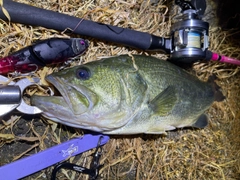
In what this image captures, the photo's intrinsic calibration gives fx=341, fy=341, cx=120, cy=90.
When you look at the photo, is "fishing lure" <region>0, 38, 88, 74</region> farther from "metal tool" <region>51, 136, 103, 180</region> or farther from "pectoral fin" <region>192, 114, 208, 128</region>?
"pectoral fin" <region>192, 114, 208, 128</region>

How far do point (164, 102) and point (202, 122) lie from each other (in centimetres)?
56

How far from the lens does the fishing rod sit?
1.89 m

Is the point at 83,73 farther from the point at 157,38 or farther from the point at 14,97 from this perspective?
the point at 157,38

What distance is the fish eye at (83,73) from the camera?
1.78 meters

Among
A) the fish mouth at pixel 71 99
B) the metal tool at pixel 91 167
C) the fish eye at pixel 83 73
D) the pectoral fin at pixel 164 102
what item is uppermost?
the fish eye at pixel 83 73

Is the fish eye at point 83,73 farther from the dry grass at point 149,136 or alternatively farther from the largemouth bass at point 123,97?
the dry grass at point 149,136

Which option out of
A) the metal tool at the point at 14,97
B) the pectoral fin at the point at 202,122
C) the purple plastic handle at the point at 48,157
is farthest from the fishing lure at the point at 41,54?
the pectoral fin at the point at 202,122

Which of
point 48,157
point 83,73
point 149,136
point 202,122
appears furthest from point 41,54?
point 202,122

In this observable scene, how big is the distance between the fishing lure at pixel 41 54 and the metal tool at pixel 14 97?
0.22 ft

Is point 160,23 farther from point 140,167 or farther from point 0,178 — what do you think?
point 0,178

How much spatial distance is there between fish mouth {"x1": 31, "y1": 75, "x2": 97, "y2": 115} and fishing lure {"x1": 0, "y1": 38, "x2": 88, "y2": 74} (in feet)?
0.40

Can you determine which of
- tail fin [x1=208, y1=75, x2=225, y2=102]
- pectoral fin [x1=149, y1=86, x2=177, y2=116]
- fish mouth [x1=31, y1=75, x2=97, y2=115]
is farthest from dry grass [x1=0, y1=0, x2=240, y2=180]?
pectoral fin [x1=149, y1=86, x2=177, y2=116]

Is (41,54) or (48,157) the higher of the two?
(41,54)

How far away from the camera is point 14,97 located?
1.70 metres
